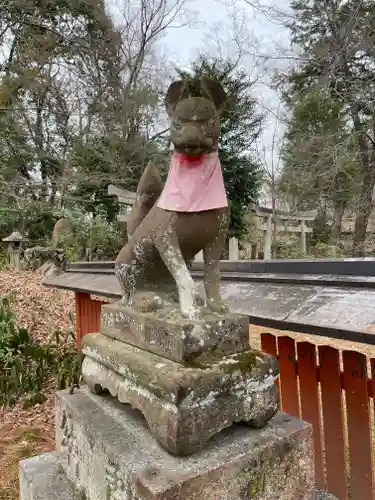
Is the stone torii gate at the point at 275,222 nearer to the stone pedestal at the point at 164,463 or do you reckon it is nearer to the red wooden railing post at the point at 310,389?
the red wooden railing post at the point at 310,389

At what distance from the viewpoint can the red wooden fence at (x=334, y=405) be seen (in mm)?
1996

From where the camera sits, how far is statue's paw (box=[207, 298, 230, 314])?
1.34m

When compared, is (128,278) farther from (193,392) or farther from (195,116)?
(195,116)

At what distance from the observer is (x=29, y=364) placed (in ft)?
15.3

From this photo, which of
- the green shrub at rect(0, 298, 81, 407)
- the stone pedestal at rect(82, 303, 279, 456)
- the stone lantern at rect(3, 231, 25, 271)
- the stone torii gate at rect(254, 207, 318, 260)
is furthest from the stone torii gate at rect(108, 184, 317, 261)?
the stone pedestal at rect(82, 303, 279, 456)

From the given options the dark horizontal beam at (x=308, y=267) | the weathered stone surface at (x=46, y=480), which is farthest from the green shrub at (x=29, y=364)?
the dark horizontal beam at (x=308, y=267)

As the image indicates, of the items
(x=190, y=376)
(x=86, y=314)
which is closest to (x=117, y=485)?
(x=190, y=376)

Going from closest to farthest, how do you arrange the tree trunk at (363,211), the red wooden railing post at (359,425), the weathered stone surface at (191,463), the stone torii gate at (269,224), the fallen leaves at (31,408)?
the weathered stone surface at (191,463) → the red wooden railing post at (359,425) → the fallen leaves at (31,408) → the tree trunk at (363,211) → the stone torii gate at (269,224)

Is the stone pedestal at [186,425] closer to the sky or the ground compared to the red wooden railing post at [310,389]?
closer to the sky

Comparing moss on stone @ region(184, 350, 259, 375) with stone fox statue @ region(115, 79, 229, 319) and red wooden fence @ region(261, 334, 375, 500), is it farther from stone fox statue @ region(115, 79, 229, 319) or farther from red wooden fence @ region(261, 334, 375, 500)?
red wooden fence @ region(261, 334, 375, 500)

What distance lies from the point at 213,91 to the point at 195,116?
156 mm

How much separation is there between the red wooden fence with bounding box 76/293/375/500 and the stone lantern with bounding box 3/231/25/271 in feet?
29.6

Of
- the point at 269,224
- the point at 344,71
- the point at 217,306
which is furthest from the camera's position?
the point at 269,224

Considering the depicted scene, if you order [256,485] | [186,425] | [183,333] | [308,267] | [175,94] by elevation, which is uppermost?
[175,94]
